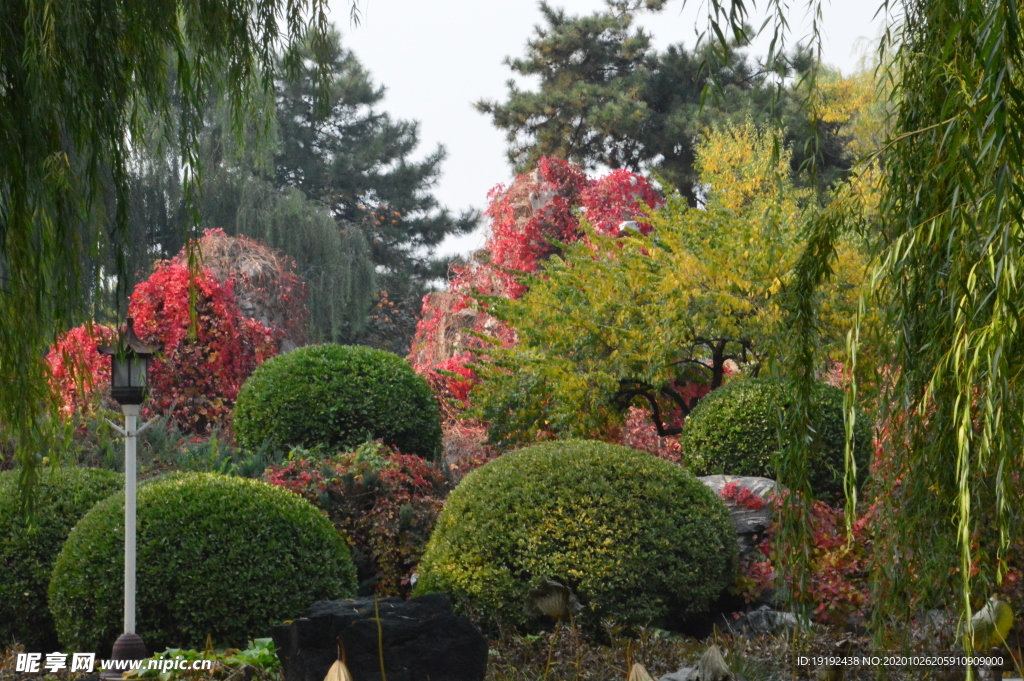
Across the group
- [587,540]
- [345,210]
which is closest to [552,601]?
[587,540]

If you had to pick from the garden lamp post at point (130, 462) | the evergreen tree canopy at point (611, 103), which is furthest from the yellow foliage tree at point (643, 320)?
the evergreen tree canopy at point (611, 103)

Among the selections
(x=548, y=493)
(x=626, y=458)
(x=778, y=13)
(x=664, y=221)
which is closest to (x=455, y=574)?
(x=548, y=493)

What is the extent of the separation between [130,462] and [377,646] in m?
1.91

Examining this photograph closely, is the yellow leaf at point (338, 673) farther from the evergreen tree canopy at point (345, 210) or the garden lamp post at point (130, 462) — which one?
the evergreen tree canopy at point (345, 210)

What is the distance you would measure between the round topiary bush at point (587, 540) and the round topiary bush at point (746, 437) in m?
1.71

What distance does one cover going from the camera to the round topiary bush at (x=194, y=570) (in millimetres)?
4605

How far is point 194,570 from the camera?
15.2 ft

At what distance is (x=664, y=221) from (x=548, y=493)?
12.8 feet

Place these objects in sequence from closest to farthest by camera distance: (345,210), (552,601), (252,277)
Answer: (552,601) → (252,277) → (345,210)

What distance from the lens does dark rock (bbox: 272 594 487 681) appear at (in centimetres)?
325

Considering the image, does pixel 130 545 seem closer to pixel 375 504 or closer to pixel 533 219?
pixel 375 504

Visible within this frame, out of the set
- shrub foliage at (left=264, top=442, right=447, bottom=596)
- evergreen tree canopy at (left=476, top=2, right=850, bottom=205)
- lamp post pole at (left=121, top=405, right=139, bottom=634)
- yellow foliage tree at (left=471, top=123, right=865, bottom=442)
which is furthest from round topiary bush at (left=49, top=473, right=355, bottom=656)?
evergreen tree canopy at (left=476, top=2, right=850, bottom=205)

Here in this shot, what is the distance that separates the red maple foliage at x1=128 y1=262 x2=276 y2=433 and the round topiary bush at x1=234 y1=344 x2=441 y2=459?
78.0 inches

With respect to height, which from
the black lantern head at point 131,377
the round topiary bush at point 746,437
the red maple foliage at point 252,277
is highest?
the red maple foliage at point 252,277
